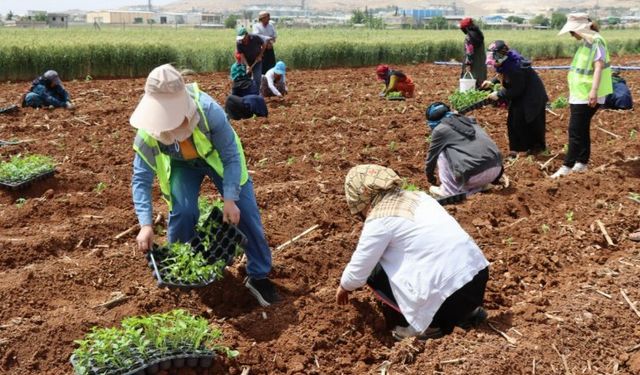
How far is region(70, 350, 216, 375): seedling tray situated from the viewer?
129 inches

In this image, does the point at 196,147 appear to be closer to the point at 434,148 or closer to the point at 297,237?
the point at 297,237

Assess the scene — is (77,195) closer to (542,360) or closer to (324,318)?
(324,318)

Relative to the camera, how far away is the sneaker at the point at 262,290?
14.5ft

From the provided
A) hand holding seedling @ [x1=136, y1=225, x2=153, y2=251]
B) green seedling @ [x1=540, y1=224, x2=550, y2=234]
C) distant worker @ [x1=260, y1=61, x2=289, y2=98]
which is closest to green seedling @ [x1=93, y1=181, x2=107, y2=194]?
hand holding seedling @ [x1=136, y1=225, x2=153, y2=251]

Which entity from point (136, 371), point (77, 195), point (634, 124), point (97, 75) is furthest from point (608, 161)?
point (97, 75)

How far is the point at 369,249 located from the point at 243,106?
6321mm

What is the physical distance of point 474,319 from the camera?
12.8 feet

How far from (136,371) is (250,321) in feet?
3.22

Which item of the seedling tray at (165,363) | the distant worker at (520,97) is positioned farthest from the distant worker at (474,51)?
the seedling tray at (165,363)

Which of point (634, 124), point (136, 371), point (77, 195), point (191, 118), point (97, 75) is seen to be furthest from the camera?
point (97, 75)

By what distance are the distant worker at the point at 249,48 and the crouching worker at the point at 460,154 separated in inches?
216

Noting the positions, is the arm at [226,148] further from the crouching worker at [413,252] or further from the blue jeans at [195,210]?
the crouching worker at [413,252]

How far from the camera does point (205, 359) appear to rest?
3.50 metres

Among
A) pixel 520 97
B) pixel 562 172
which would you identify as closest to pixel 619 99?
pixel 520 97
